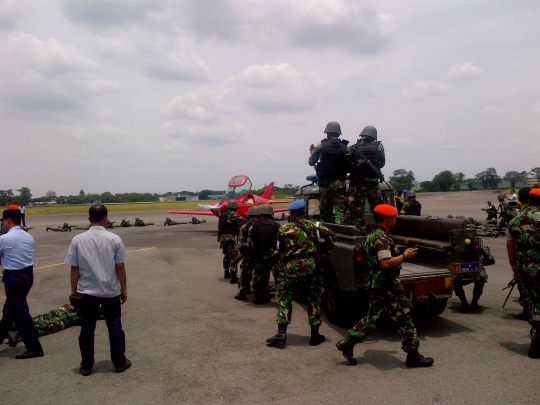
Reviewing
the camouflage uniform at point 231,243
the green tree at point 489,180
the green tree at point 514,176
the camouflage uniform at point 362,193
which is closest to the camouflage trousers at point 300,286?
the camouflage uniform at point 362,193

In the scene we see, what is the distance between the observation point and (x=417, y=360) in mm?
4363

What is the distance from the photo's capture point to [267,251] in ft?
24.0

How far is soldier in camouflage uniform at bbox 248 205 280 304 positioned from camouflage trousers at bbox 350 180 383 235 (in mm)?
1322

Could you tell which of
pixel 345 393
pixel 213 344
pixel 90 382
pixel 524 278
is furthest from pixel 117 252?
pixel 524 278

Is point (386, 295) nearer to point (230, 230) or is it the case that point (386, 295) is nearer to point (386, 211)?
point (386, 211)

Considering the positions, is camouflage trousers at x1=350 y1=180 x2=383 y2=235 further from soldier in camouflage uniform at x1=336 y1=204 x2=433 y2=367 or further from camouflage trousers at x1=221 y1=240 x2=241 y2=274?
camouflage trousers at x1=221 y1=240 x2=241 y2=274

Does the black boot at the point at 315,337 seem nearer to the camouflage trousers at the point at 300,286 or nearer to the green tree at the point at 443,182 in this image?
the camouflage trousers at the point at 300,286

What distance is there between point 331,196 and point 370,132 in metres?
1.25

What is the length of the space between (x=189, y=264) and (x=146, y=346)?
22.4 ft

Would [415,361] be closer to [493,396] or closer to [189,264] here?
[493,396]

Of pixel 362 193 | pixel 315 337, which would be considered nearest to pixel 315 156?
pixel 362 193

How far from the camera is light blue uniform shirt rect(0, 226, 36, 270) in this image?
4941 millimetres

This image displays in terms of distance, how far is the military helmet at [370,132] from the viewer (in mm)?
7238

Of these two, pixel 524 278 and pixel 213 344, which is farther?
pixel 213 344
